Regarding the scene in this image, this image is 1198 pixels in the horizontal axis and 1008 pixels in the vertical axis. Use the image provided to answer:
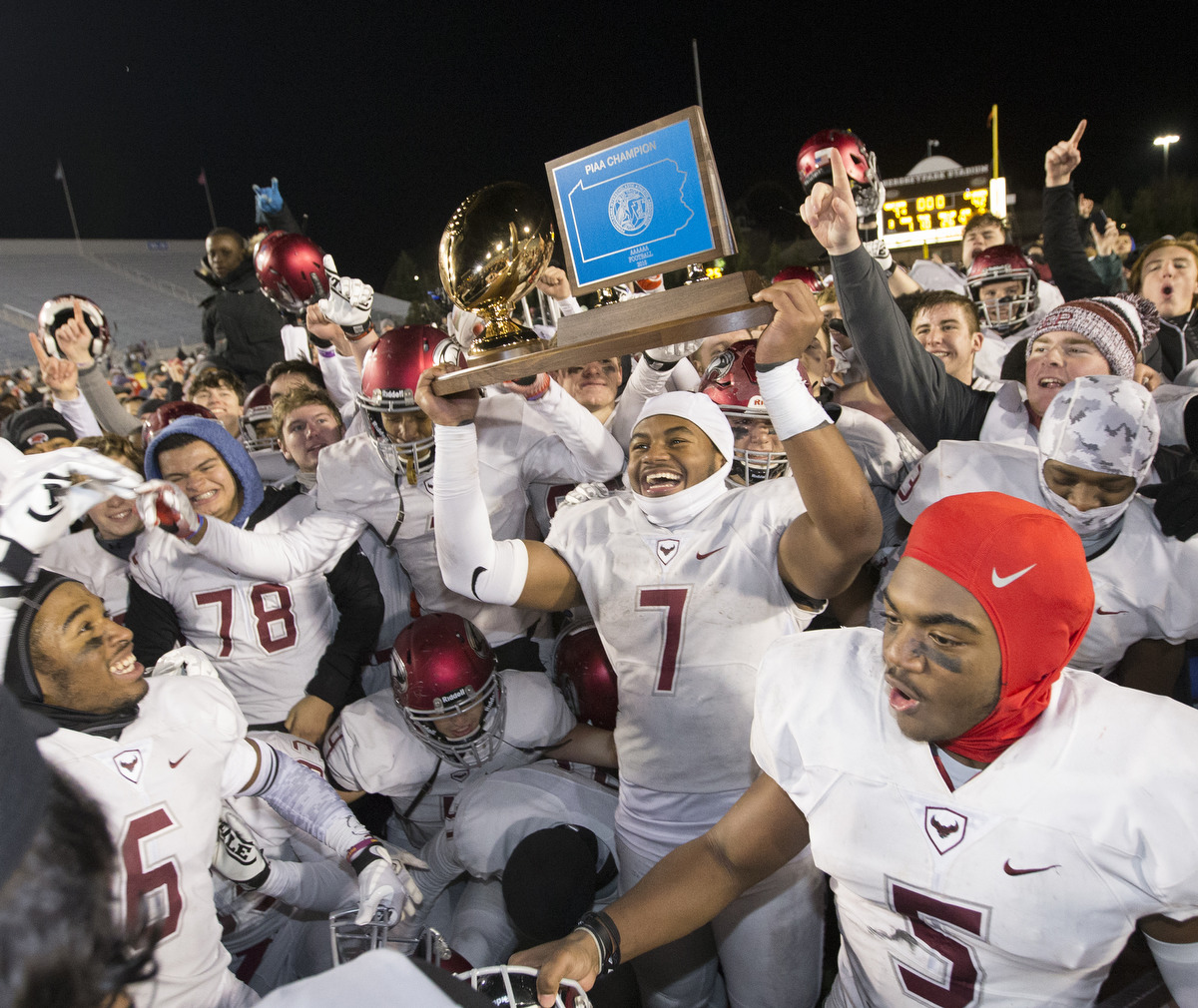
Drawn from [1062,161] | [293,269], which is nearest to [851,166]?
[1062,161]

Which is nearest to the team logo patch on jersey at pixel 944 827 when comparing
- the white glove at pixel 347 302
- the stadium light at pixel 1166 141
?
the white glove at pixel 347 302

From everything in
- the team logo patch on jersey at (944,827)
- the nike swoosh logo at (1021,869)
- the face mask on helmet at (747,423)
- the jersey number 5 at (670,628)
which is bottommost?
the nike swoosh logo at (1021,869)

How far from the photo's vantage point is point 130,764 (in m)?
1.87

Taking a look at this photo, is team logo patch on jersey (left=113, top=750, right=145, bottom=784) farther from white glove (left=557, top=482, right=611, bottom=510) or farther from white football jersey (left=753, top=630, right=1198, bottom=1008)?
white glove (left=557, top=482, right=611, bottom=510)

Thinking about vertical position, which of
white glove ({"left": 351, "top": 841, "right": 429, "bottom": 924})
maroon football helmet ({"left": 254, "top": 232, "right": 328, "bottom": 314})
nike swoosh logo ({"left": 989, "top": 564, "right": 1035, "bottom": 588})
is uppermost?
maroon football helmet ({"left": 254, "top": 232, "right": 328, "bottom": 314})

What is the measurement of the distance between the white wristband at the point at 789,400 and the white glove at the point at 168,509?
1.56 m

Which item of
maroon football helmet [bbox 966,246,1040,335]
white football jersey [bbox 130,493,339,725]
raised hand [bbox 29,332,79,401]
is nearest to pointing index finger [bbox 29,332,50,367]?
raised hand [bbox 29,332,79,401]

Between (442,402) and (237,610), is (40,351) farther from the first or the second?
(442,402)

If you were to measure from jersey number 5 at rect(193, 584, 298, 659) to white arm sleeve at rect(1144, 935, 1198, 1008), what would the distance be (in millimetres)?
2994

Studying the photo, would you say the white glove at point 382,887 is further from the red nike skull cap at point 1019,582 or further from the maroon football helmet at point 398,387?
the red nike skull cap at point 1019,582

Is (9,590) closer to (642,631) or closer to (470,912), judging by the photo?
(642,631)

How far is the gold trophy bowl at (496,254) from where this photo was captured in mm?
2039

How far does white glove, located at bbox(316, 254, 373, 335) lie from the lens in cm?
352

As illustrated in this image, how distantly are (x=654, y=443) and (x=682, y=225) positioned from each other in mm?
763
